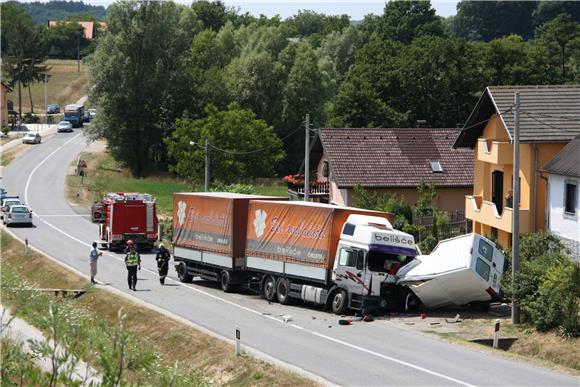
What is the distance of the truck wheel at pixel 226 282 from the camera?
39.3m

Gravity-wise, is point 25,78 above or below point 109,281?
above

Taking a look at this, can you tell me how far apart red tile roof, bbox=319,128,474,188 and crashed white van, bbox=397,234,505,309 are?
22242 millimetres

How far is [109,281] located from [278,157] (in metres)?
38.0

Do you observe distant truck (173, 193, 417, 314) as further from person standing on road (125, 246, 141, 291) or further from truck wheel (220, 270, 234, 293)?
person standing on road (125, 246, 141, 291)

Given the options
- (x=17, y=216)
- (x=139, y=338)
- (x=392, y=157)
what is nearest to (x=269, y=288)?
(x=139, y=338)

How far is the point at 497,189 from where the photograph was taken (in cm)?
Answer: 4547

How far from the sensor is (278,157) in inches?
3130

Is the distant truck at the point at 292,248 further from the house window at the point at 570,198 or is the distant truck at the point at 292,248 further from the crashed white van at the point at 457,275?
the house window at the point at 570,198

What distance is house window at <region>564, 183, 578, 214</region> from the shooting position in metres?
38.3

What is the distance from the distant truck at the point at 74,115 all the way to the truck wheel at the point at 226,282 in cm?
9011

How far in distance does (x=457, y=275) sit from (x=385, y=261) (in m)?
2.43

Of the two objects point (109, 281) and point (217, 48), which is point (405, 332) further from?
point (217, 48)

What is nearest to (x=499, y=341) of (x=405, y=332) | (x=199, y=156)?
(x=405, y=332)

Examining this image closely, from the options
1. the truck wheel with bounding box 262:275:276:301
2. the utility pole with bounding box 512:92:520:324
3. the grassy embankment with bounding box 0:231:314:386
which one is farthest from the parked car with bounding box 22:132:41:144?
the utility pole with bounding box 512:92:520:324
